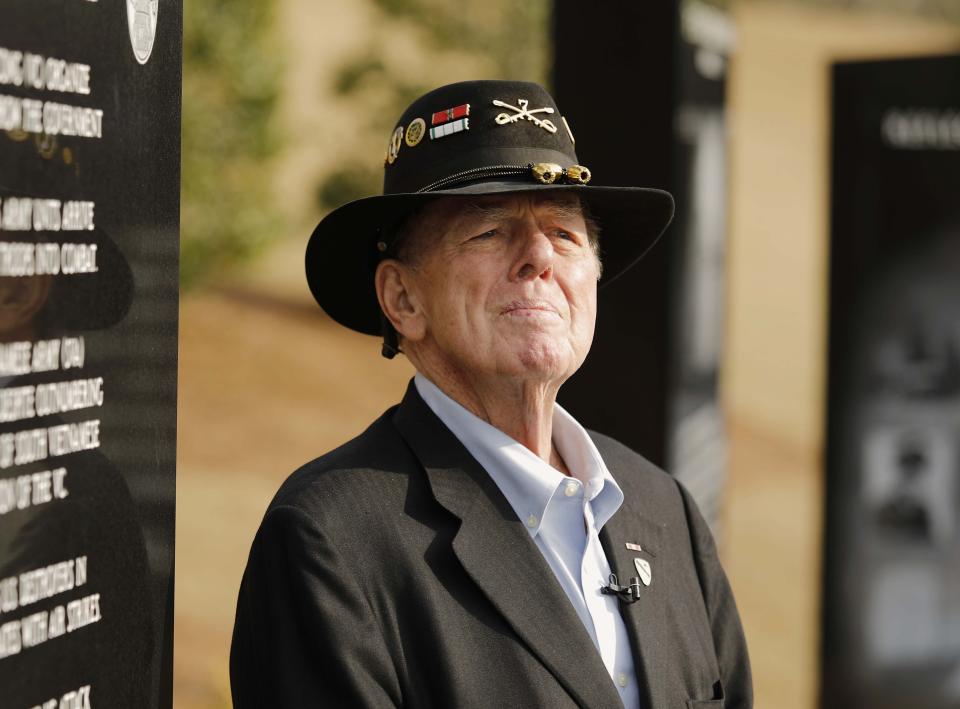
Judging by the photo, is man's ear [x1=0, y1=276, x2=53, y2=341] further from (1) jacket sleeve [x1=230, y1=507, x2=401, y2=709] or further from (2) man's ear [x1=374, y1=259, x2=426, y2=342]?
(2) man's ear [x1=374, y1=259, x2=426, y2=342]

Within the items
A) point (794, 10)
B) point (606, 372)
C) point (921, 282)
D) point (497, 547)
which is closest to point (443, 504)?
point (497, 547)

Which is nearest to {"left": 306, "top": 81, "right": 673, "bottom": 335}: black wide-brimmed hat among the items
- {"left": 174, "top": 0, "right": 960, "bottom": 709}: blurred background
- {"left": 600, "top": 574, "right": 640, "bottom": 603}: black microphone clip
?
{"left": 600, "top": 574, "right": 640, "bottom": 603}: black microphone clip

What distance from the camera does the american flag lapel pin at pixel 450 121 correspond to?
2414 mm

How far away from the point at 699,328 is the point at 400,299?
8.88 feet

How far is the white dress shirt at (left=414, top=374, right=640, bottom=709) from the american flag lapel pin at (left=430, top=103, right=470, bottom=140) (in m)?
0.42

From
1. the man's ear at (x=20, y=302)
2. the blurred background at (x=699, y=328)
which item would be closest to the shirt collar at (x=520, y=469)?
the man's ear at (x=20, y=302)

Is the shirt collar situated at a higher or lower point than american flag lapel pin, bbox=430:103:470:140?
lower

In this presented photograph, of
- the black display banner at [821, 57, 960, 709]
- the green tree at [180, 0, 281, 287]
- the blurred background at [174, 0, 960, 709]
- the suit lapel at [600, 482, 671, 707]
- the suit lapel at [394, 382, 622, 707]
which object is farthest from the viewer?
the green tree at [180, 0, 281, 287]

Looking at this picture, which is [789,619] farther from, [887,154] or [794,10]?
[794,10]

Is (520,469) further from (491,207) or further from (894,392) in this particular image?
(894,392)

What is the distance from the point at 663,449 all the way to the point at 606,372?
312mm

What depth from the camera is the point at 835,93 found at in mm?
5527

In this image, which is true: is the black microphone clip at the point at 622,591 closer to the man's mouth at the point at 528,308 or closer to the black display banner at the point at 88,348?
the man's mouth at the point at 528,308

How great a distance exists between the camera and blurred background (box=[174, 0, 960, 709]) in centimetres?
454
